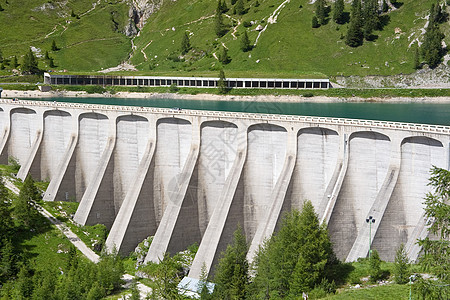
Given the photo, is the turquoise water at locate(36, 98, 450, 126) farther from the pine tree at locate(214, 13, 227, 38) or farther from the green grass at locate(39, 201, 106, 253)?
the green grass at locate(39, 201, 106, 253)

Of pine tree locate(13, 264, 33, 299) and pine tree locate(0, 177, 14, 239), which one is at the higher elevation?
pine tree locate(0, 177, 14, 239)

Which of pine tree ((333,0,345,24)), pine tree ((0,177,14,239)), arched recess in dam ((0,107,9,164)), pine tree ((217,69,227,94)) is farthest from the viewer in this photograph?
pine tree ((333,0,345,24))

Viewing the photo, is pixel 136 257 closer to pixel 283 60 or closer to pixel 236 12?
pixel 283 60

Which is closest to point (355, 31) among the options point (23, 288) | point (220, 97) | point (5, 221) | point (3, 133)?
point (220, 97)

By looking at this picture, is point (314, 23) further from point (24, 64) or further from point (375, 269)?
point (375, 269)

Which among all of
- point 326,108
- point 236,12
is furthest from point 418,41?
point 236,12

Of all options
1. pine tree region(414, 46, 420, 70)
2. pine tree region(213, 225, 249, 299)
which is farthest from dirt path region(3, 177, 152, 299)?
pine tree region(414, 46, 420, 70)

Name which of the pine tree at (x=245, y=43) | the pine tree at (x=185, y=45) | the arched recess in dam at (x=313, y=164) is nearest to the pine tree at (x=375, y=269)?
the arched recess in dam at (x=313, y=164)

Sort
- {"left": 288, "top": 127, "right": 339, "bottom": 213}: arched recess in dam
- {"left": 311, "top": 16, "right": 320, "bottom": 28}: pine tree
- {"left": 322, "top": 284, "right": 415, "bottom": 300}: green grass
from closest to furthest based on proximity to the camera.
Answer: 1. {"left": 322, "top": 284, "right": 415, "bottom": 300}: green grass
2. {"left": 288, "top": 127, "right": 339, "bottom": 213}: arched recess in dam
3. {"left": 311, "top": 16, "right": 320, "bottom": 28}: pine tree
